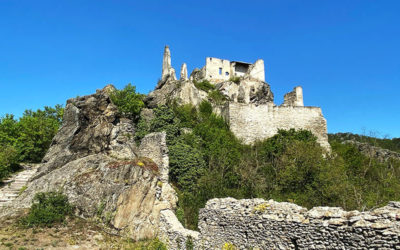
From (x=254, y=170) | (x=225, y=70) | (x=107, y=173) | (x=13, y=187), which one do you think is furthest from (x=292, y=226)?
(x=225, y=70)

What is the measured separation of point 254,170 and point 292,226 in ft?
39.4

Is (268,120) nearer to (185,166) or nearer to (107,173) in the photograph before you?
(185,166)

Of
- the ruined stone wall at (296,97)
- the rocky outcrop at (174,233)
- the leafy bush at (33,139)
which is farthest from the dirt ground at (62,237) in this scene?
the ruined stone wall at (296,97)

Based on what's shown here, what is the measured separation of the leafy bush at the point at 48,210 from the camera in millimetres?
14766

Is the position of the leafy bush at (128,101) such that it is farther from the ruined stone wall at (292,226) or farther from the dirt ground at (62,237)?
the ruined stone wall at (292,226)

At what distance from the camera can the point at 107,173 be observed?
55.1ft

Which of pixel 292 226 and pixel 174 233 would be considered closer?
pixel 292 226

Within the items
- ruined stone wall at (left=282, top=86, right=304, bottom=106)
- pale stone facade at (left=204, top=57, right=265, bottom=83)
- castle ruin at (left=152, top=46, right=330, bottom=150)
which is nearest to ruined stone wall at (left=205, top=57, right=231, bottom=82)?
pale stone facade at (left=204, top=57, right=265, bottom=83)

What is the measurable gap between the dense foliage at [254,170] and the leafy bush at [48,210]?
6.20 metres

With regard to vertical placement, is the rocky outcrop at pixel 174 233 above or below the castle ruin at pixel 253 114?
below

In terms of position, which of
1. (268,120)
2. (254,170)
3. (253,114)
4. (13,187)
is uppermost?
(253,114)

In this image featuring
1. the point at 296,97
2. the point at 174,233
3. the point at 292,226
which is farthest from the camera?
the point at 296,97

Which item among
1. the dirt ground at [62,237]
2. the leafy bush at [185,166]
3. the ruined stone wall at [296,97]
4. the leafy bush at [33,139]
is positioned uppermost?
the ruined stone wall at [296,97]

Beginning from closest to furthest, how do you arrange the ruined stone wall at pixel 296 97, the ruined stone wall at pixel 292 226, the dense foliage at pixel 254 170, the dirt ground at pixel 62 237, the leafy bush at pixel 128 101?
the ruined stone wall at pixel 292 226 < the dirt ground at pixel 62 237 < the dense foliage at pixel 254 170 < the leafy bush at pixel 128 101 < the ruined stone wall at pixel 296 97
